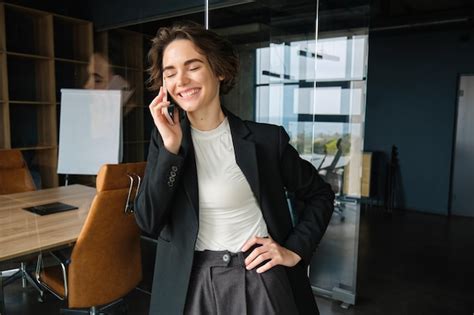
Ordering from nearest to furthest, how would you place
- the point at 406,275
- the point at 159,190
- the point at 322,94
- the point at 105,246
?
1. the point at 159,190
2. the point at 105,246
3. the point at 322,94
4. the point at 406,275

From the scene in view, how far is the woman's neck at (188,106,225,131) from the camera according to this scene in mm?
1024

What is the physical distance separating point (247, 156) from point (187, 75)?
10.4 inches

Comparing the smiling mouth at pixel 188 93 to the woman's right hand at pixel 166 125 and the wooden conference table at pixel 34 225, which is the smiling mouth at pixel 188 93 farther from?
the wooden conference table at pixel 34 225

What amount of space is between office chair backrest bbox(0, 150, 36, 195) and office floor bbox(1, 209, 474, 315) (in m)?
0.99

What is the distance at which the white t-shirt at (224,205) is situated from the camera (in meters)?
0.98

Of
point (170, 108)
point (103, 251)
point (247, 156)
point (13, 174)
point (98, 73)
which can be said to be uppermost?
point (98, 73)

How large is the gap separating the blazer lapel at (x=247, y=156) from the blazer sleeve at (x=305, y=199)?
0.09 meters

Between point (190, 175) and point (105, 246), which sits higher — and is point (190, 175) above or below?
above

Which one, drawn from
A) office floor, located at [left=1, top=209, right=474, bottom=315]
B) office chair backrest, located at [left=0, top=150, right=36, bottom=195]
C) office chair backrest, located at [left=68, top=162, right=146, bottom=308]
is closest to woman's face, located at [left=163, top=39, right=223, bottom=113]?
office chair backrest, located at [left=68, top=162, right=146, bottom=308]

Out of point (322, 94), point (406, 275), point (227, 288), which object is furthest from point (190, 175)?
point (406, 275)

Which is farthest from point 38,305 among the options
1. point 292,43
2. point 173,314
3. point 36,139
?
point 292,43

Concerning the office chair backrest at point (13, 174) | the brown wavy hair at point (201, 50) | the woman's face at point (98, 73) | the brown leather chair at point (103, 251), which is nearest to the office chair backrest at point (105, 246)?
the brown leather chair at point (103, 251)

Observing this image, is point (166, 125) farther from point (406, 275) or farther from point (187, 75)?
point (406, 275)

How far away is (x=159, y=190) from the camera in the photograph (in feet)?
3.02
